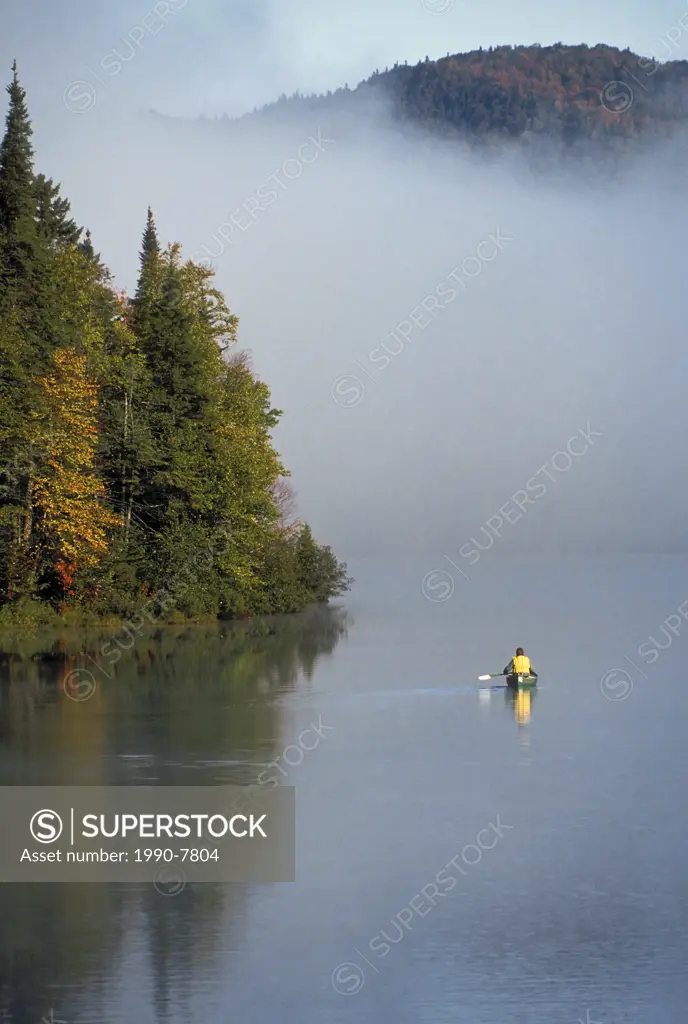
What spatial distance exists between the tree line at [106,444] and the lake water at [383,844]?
6.17 metres

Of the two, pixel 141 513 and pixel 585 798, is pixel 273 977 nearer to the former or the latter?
pixel 585 798

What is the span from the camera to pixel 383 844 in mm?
26156

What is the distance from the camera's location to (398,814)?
94.5 ft

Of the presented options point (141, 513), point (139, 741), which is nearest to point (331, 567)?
point (141, 513)

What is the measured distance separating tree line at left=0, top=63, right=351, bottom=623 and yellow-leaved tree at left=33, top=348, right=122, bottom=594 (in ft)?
0.25

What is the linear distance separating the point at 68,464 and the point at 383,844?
1491 inches

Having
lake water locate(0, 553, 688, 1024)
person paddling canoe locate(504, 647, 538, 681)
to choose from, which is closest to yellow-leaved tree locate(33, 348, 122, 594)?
lake water locate(0, 553, 688, 1024)

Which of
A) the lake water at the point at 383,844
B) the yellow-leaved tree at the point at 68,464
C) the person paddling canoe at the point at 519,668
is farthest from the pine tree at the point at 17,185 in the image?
the person paddling canoe at the point at 519,668

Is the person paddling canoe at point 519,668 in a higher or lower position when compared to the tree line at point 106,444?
lower

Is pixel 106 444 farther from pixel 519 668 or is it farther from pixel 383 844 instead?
pixel 383 844

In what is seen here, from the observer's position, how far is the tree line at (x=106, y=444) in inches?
2410

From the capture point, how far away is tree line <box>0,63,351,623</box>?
201 feet

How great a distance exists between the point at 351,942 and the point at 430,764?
14.6 m

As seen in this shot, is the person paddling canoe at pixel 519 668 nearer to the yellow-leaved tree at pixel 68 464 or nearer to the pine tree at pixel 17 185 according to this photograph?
the yellow-leaved tree at pixel 68 464
